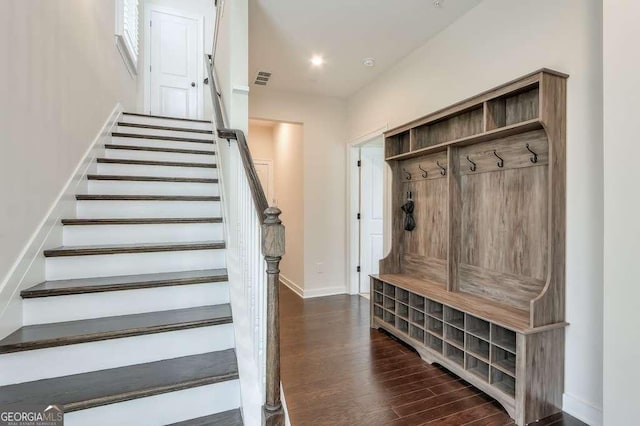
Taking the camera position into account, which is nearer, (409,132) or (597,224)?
(597,224)

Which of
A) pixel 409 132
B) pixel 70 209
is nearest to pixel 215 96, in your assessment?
pixel 70 209

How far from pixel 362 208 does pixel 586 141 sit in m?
3.07

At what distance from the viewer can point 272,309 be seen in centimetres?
125

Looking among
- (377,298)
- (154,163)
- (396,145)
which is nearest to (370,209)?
(396,145)

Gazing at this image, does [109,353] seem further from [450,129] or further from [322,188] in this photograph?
[322,188]

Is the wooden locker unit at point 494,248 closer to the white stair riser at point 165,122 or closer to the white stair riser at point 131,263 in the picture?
the white stair riser at point 131,263

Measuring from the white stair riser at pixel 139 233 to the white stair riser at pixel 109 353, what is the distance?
86 cm

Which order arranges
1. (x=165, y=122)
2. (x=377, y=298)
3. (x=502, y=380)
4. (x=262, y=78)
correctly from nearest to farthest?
(x=502, y=380)
(x=377, y=298)
(x=165, y=122)
(x=262, y=78)

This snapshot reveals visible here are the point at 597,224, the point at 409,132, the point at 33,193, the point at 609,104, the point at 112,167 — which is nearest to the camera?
the point at 609,104

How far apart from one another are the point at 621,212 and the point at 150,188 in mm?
3079

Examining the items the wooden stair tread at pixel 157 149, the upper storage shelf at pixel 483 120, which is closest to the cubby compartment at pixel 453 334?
the upper storage shelf at pixel 483 120

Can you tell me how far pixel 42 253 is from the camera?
5.98 ft

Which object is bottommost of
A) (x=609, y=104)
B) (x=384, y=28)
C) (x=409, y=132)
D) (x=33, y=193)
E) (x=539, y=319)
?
(x=539, y=319)

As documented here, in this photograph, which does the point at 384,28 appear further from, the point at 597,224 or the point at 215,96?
the point at 597,224
